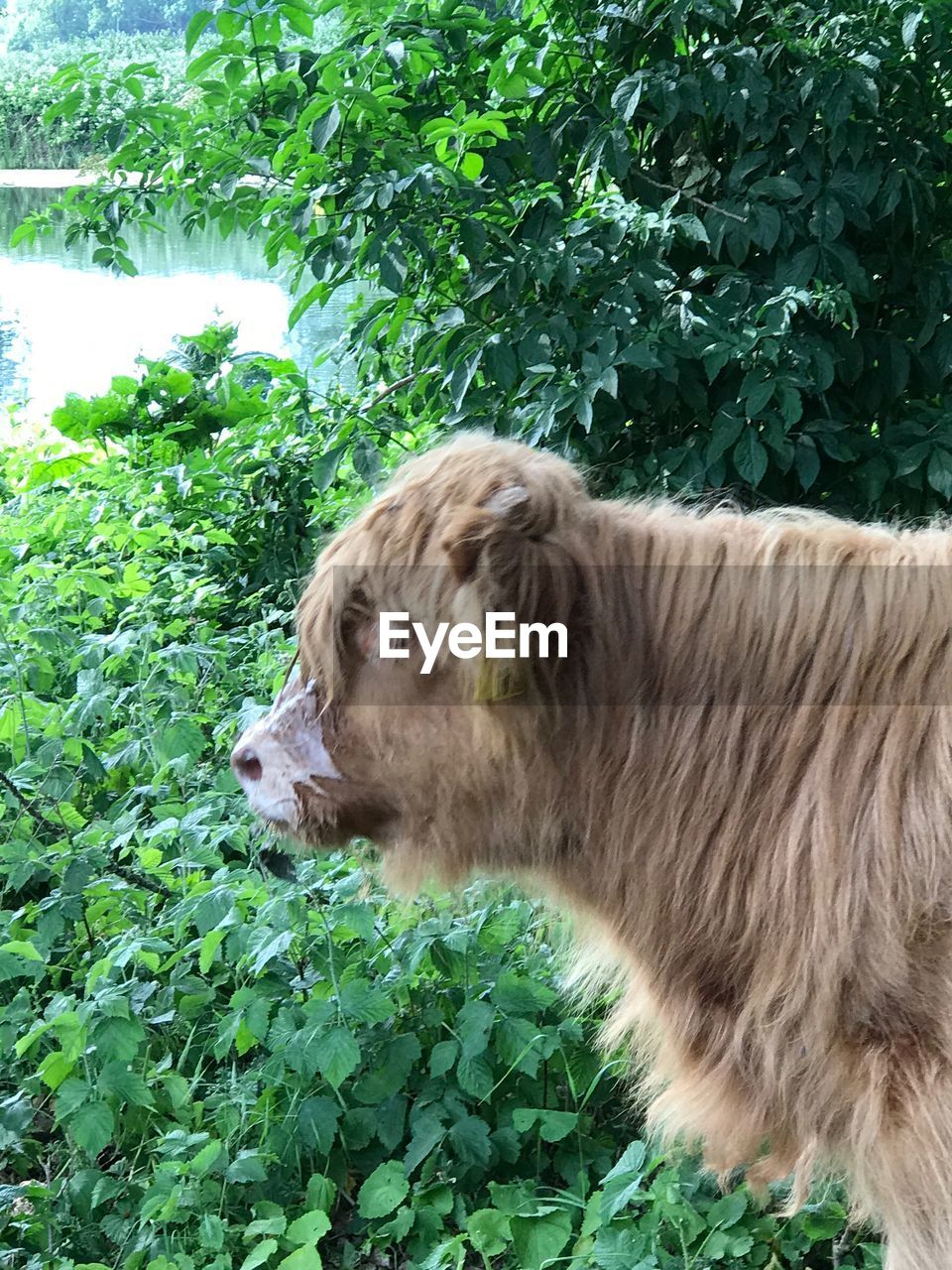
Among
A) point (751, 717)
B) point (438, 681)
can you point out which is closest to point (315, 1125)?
point (438, 681)

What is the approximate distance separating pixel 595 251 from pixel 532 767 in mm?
1611

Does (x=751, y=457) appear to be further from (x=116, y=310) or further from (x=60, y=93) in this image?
(x=116, y=310)

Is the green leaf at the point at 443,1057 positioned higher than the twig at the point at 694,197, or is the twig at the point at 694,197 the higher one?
the twig at the point at 694,197

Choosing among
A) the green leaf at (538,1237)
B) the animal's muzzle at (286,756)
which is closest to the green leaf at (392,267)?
the animal's muzzle at (286,756)

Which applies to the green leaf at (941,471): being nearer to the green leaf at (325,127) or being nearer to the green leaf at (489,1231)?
the green leaf at (325,127)

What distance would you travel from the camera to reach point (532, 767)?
4.97 feet

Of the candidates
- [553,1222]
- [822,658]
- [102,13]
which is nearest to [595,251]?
[822,658]

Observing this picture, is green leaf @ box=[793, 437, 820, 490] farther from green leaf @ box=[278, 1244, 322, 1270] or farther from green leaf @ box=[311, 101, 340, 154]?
green leaf @ box=[278, 1244, 322, 1270]

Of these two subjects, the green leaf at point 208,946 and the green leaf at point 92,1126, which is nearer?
the green leaf at point 92,1126

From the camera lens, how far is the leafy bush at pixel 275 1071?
192cm

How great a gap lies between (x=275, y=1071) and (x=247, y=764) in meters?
0.77

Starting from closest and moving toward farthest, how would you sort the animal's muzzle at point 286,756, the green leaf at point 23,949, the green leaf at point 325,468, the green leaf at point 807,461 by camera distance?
the animal's muzzle at point 286,756
the green leaf at point 23,949
the green leaf at point 807,461
the green leaf at point 325,468

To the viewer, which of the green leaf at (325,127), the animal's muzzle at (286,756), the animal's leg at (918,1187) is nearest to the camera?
the animal's leg at (918,1187)

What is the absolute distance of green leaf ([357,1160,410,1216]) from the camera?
195 centimetres
